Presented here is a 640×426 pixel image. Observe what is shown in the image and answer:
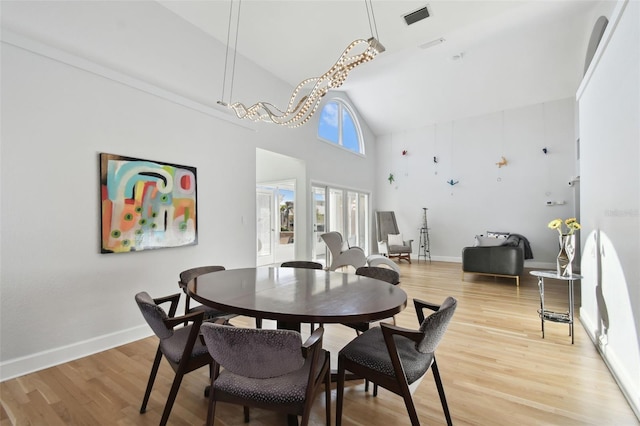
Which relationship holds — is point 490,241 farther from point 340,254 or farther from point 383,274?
point 383,274

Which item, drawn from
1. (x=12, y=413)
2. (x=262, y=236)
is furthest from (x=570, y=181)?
(x=12, y=413)

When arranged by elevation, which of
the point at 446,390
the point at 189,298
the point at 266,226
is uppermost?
the point at 266,226

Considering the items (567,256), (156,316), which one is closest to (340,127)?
(567,256)

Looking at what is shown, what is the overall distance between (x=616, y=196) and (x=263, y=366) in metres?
2.71

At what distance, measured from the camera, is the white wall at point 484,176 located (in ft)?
21.4

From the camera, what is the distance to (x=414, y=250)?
26.6 ft

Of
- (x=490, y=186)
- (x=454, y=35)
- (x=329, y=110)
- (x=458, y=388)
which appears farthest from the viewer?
(x=490, y=186)

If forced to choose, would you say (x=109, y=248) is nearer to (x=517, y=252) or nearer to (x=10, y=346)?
(x=10, y=346)

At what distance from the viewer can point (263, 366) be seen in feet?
3.92

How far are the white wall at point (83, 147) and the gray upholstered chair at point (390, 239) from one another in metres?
4.67

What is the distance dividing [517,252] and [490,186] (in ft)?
8.91

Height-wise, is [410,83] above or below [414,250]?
above

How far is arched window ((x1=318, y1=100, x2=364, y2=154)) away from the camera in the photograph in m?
6.45

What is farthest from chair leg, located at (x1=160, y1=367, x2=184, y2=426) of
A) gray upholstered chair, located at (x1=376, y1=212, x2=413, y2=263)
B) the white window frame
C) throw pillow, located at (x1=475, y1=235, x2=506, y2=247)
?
gray upholstered chair, located at (x1=376, y1=212, x2=413, y2=263)
